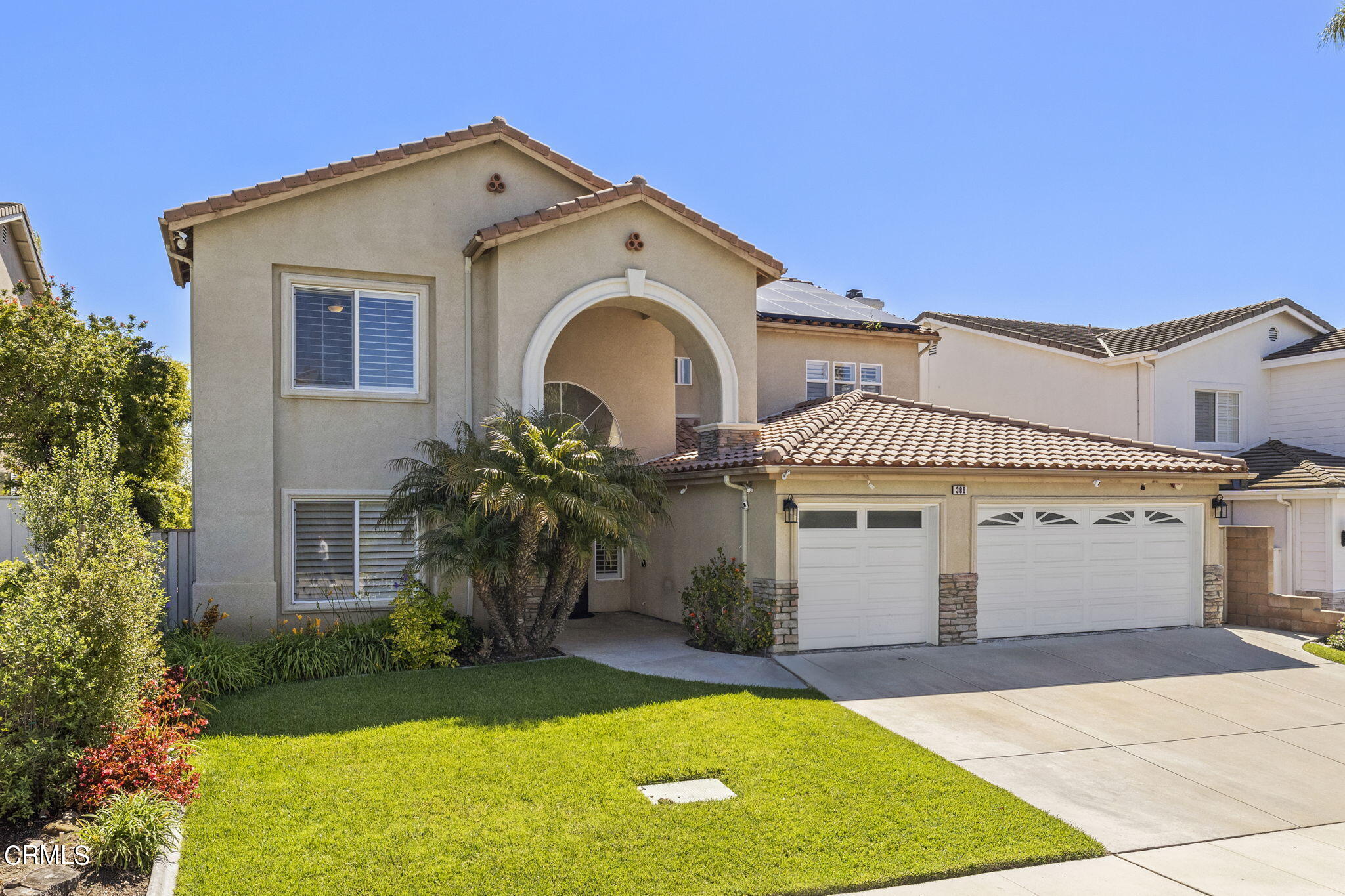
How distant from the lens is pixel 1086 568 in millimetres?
15742

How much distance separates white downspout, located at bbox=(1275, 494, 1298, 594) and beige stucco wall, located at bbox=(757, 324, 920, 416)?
809cm

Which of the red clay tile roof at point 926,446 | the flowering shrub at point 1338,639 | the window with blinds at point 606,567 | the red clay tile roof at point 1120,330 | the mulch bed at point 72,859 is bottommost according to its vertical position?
the flowering shrub at point 1338,639

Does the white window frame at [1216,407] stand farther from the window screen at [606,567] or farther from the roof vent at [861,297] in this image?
the window screen at [606,567]

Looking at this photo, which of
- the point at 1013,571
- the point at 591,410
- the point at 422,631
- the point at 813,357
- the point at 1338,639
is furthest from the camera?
the point at 813,357

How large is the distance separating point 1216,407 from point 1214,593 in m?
7.69

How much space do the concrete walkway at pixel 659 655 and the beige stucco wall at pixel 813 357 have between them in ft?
20.5

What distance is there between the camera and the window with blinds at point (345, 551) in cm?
1438

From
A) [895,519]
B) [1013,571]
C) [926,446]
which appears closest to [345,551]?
[895,519]

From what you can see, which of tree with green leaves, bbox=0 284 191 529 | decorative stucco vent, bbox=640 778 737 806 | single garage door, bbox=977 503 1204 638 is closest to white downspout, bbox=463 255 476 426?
tree with green leaves, bbox=0 284 191 529

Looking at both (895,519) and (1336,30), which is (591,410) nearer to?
(895,519)

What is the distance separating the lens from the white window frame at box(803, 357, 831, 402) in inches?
832

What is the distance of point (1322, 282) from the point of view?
25.2 metres

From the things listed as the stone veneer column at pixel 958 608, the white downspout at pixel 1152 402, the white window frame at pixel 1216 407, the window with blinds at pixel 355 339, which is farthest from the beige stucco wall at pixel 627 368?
the white window frame at pixel 1216 407

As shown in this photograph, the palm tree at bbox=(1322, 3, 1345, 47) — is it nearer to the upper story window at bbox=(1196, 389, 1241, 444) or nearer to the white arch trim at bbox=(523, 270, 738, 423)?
the white arch trim at bbox=(523, 270, 738, 423)
